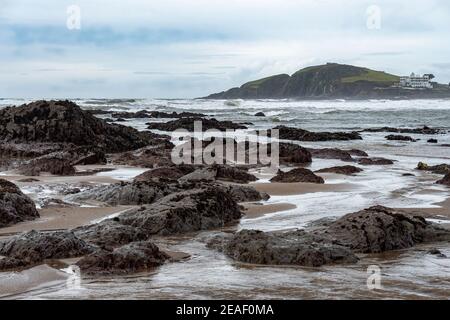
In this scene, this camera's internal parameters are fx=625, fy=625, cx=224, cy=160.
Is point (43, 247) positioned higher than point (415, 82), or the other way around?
point (415, 82)

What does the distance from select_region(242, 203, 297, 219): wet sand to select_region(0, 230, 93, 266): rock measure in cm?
293

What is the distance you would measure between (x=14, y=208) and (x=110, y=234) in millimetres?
1961

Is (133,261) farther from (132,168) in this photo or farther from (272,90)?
(272,90)

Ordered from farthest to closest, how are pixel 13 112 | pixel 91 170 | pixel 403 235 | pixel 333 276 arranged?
pixel 13 112, pixel 91 170, pixel 403 235, pixel 333 276

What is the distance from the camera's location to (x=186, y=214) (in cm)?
776

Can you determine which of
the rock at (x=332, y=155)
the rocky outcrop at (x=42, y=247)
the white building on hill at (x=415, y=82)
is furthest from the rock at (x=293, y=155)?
the white building on hill at (x=415, y=82)

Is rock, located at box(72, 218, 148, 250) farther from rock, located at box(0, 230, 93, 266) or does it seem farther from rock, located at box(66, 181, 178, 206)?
rock, located at box(66, 181, 178, 206)

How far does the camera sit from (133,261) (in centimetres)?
566

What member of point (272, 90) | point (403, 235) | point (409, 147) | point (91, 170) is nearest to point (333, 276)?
point (403, 235)

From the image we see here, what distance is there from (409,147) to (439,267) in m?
17.6

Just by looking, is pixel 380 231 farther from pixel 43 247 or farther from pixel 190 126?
pixel 190 126

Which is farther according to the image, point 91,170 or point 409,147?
point 409,147

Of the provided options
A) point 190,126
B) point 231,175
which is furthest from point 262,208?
point 190,126

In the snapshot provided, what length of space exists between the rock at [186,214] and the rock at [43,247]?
1.25 metres
